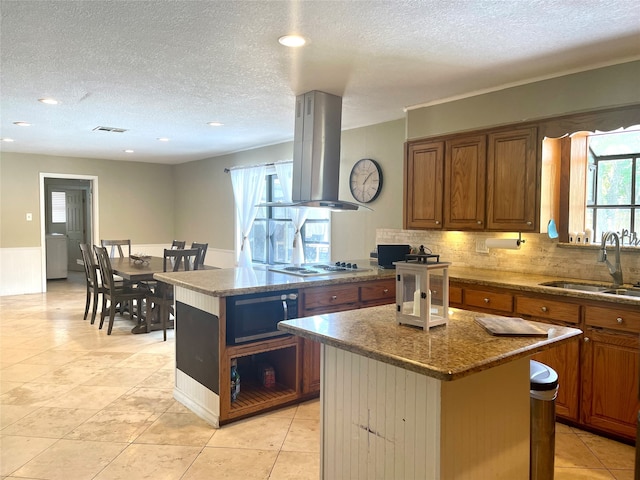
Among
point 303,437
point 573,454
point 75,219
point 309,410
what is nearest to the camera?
point 573,454

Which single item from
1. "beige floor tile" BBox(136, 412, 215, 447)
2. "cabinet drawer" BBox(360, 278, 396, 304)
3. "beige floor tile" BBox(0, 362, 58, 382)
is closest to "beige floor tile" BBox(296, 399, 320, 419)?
"beige floor tile" BBox(136, 412, 215, 447)

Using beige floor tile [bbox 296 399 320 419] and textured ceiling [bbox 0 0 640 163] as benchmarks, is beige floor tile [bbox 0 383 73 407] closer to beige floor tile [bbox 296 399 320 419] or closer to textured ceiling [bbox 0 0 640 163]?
beige floor tile [bbox 296 399 320 419]

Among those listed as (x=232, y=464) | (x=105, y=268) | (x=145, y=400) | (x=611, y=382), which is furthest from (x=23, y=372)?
(x=611, y=382)

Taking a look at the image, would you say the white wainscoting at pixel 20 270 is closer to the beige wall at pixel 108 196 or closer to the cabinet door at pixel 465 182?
the beige wall at pixel 108 196

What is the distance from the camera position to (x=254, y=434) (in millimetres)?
2891

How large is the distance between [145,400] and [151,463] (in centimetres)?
91

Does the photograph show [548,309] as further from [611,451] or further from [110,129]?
[110,129]

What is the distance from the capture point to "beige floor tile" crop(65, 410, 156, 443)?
9.30ft

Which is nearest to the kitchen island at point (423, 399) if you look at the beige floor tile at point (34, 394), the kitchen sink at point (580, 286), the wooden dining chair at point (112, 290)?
the kitchen sink at point (580, 286)

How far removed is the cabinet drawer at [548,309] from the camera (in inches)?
114

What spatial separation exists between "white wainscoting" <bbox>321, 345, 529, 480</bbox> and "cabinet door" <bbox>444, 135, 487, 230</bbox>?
2111mm

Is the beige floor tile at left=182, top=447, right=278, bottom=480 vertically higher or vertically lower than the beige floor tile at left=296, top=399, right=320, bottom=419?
lower

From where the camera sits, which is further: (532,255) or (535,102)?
(532,255)

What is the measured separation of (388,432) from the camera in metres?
1.72
